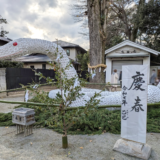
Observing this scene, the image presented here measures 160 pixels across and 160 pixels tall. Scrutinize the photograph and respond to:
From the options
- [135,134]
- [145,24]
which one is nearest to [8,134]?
[135,134]

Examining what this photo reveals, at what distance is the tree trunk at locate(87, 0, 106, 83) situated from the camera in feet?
22.6

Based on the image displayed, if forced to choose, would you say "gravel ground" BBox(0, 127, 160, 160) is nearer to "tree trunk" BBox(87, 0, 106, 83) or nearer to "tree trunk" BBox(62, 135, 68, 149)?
"tree trunk" BBox(62, 135, 68, 149)

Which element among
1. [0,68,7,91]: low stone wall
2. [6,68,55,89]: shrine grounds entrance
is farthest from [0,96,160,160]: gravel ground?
[6,68,55,89]: shrine grounds entrance

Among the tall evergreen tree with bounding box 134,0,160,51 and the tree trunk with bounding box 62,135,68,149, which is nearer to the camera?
the tree trunk with bounding box 62,135,68,149

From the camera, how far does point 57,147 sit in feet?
8.13

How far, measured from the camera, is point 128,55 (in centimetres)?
1161

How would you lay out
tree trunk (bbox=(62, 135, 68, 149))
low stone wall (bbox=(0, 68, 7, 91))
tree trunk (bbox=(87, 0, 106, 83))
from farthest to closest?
low stone wall (bbox=(0, 68, 7, 91)), tree trunk (bbox=(87, 0, 106, 83)), tree trunk (bbox=(62, 135, 68, 149))

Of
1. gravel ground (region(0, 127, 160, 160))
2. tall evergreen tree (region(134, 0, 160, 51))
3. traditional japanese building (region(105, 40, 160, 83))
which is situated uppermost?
tall evergreen tree (region(134, 0, 160, 51))

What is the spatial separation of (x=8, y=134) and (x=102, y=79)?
506 cm

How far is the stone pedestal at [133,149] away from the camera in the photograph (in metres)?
2.19

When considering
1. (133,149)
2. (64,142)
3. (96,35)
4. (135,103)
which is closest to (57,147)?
(64,142)

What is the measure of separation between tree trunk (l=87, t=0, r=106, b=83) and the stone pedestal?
486cm

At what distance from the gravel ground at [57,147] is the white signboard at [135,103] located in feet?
1.24

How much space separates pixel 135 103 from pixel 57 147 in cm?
152
